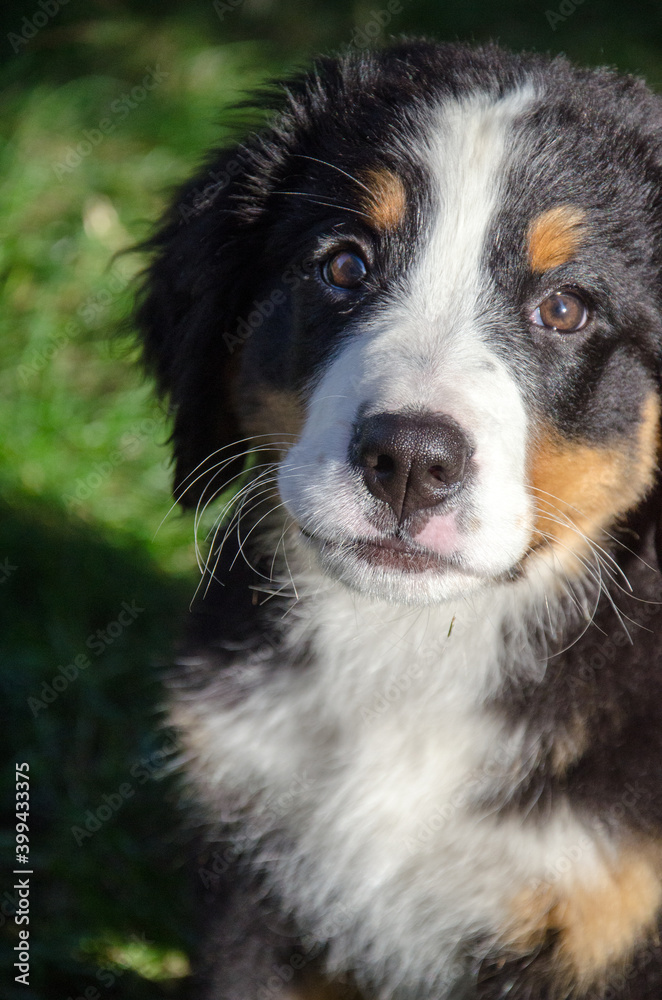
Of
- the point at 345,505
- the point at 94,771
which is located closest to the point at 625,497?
the point at 345,505

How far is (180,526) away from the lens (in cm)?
438

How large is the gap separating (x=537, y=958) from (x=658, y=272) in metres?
1.58

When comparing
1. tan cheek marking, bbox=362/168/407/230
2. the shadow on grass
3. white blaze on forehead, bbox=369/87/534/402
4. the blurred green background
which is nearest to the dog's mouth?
white blaze on forehead, bbox=369/87/534/402

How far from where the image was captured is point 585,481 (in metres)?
2.45

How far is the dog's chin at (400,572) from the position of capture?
2309 mm

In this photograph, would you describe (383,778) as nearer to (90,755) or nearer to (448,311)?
(448,311)

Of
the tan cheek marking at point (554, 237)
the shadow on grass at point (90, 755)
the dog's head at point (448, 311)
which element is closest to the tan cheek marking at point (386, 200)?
the dog's head at point (448, 311)

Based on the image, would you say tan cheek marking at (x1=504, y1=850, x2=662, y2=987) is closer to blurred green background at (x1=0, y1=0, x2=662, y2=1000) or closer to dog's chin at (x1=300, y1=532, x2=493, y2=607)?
dog's chin at (x1=300, y1=532, x2=493, y2=607)

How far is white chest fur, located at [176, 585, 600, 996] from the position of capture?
2584 mm

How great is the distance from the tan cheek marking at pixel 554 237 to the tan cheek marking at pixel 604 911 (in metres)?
1.30

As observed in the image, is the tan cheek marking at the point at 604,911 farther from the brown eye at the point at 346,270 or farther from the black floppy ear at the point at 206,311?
the brown eye at the point at 346,270

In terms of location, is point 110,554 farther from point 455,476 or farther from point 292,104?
point 455,476

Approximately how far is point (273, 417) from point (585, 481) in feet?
2.47

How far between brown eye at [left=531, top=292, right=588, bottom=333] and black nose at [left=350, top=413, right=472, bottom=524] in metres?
0.46
